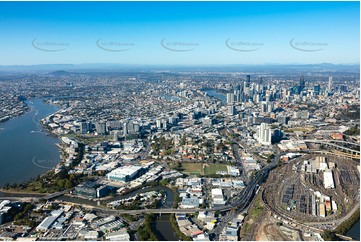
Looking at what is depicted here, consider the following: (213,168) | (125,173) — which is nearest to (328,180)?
(213,168)

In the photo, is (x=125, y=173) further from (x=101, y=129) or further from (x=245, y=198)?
(x=101, y=129)

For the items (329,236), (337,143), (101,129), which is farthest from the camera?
(101,129)

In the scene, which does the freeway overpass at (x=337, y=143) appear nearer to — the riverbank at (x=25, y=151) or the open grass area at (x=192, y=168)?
the open grass area at (x=192, y=168)

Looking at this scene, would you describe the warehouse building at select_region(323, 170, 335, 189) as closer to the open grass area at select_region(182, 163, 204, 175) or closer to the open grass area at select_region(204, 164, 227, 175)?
the open grass area at select_region(204, 164, 227, 175)

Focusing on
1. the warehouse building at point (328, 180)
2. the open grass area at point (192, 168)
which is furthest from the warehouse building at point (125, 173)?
the warehouse building at point (328, 180)

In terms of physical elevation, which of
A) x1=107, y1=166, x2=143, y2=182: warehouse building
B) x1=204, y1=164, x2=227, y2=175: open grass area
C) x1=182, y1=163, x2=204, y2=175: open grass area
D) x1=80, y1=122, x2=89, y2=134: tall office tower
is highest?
x1=80, y1=122, x2=89, y2=134: tall office tower

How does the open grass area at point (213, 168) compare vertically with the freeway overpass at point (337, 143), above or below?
below

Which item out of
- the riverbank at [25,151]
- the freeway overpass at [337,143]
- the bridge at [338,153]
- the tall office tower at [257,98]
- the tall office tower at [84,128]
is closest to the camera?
the riverbank at [25,151]

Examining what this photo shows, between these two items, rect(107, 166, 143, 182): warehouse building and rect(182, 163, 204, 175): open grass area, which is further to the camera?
rect(182, 163, 204, 175): open grass area

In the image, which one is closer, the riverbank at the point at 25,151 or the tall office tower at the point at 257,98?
the riverbank at the point at 25,151

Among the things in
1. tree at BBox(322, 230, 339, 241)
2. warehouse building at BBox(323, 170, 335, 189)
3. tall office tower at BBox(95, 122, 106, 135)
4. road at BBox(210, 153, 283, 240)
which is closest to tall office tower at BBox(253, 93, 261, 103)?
tall office tower at BBox(95, 122, 106, 135)

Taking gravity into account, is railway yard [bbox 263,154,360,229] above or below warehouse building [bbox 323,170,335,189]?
below

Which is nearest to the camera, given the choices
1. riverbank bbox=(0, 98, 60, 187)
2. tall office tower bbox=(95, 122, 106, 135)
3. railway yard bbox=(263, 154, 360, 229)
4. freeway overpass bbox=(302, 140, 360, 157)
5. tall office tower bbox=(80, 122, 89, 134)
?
railway yard bbox=(263, 154, 360, 229)
